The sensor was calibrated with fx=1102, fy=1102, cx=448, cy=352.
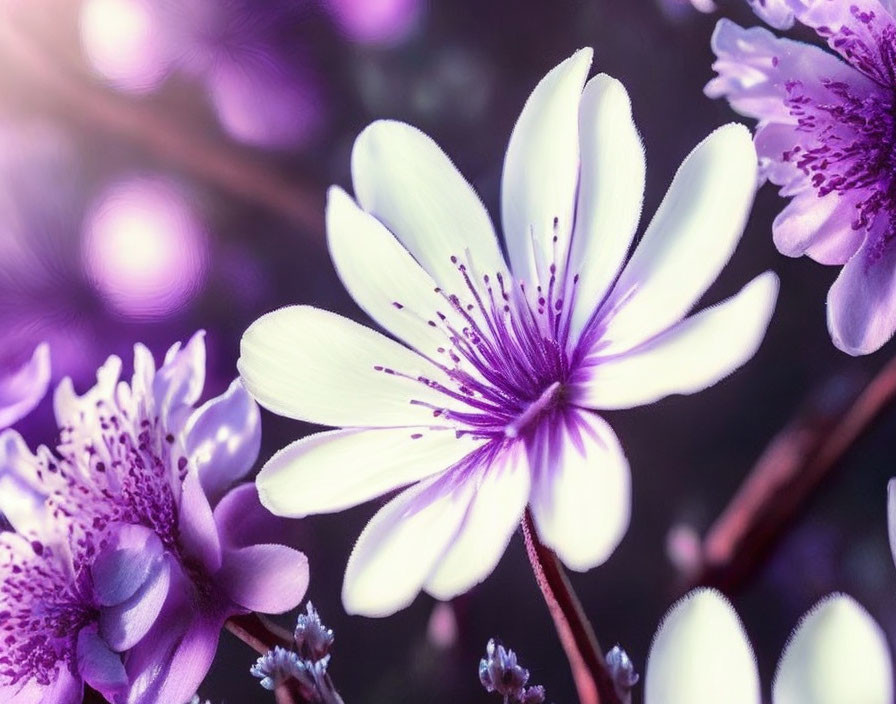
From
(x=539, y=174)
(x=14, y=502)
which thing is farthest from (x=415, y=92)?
(x=14, y=502)

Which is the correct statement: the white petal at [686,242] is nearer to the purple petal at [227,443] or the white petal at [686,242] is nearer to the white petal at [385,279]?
the white petal at [385,279]

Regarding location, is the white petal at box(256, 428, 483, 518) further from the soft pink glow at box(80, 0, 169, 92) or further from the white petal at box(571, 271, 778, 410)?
the soft pink glow at box(80, 0, 169, 92)

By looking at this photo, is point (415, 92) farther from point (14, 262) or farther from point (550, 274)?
point (14, 262)

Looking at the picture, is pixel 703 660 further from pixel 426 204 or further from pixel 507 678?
pixel 426 204

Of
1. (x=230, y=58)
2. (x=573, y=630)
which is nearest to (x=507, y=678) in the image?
(x=573, y=630)

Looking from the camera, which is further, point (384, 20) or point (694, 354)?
point (384, 20)
